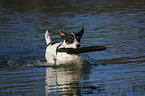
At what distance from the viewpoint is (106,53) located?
14812mm

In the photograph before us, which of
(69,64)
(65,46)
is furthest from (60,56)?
(65,46)

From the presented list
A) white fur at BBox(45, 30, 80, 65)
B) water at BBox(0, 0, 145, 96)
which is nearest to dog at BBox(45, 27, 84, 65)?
white fur at BBox(45, 30, 80, 65)

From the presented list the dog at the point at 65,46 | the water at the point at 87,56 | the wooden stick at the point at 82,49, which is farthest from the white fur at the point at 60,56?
the water at the point at 87,56

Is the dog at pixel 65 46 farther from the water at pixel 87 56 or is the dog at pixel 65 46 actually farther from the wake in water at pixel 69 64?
the water at pixel 87 56

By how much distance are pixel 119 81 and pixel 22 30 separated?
11.6 metres

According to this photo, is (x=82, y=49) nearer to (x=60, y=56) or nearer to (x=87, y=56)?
(x=60, y=56)

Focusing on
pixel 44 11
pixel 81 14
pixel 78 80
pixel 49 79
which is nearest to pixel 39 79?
pixel 49 79

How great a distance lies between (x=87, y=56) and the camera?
12.7 metres

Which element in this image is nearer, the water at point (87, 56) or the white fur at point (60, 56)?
the water at point (87, 56)

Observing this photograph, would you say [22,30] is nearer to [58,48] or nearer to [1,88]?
[58,48]

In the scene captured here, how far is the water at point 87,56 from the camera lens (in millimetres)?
9612

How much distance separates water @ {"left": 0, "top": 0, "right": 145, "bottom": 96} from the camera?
9612 millimetres

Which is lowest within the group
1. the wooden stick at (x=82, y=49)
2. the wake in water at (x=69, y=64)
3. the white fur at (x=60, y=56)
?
the wake in water at (x=69, y=64)

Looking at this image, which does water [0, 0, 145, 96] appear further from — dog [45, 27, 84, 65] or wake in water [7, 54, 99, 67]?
dog [45, 27, 84, 65]
